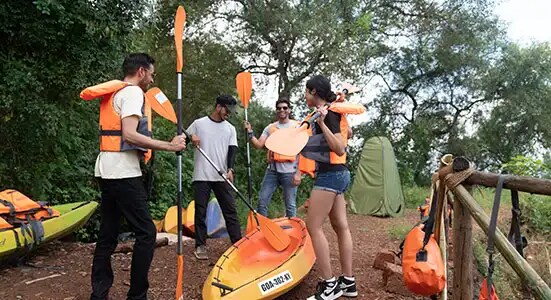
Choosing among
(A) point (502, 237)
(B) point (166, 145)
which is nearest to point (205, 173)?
(B) point (166, 145)

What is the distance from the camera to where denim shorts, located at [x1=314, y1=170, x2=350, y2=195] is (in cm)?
309

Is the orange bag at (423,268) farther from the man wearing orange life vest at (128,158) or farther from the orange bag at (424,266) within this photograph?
the man wearing orange life vest at (128,158)

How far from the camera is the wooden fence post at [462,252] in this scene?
2.45 metres

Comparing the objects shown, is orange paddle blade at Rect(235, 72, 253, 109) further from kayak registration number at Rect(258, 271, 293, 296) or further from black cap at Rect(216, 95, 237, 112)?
kayak registration number at Rect(258, 271, 293, 296)

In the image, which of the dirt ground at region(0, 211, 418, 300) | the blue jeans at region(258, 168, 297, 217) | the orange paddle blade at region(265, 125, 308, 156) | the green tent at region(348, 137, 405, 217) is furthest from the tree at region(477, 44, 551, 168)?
the orange paddle blade at region(265, 125, 308, 156)

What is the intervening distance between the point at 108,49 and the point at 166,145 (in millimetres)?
2315

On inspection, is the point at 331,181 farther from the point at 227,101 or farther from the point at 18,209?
the point at 18,209

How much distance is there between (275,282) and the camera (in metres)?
3.01

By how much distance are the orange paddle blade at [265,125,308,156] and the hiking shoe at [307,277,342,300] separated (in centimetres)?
89

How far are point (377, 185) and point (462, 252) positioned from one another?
6.35 meters

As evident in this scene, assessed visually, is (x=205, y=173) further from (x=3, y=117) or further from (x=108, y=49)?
(x=3, y=117)

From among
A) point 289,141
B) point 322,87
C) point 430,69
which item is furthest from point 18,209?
point 430,69

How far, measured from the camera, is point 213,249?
4461mm

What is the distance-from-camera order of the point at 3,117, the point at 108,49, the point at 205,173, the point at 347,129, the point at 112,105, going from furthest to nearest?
the point at 108,49, the point at 3,117, the point at 205,173, the point at 347,129, the point at 112,105
